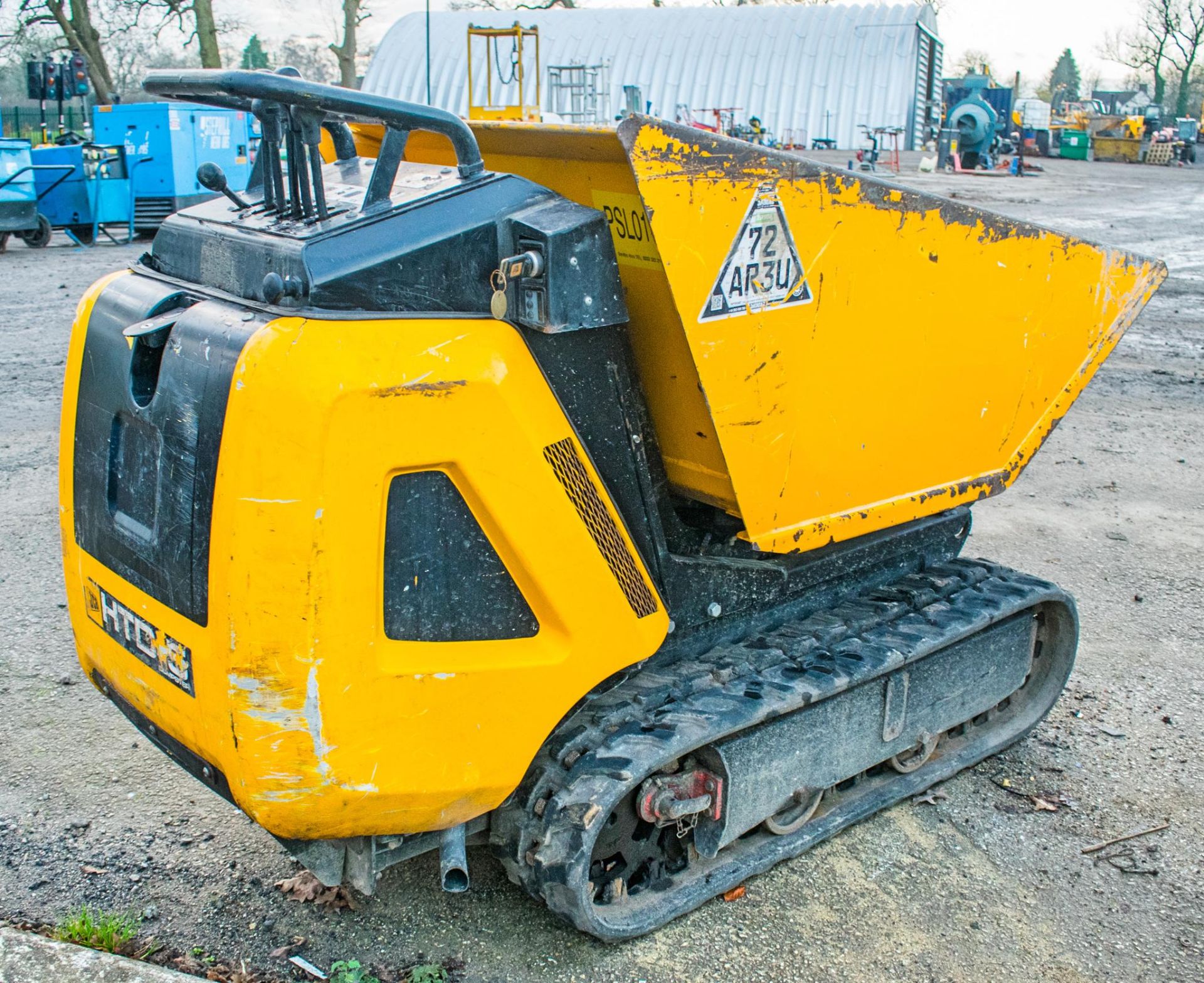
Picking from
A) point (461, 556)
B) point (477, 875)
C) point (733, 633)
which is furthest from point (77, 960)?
point (733, 633)

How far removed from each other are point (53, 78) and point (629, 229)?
68.5ft

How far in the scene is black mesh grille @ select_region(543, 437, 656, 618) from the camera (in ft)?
8.17

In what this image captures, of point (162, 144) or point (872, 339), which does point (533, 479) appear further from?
point (162, 144)

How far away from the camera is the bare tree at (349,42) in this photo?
35.7m

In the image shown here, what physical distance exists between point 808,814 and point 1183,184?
31.5 metres

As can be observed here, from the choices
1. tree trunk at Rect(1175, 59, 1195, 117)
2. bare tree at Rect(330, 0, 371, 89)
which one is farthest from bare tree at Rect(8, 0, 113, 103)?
tree trunk at Rect(1175, 59, 1195, 117)

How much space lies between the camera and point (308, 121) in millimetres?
2385

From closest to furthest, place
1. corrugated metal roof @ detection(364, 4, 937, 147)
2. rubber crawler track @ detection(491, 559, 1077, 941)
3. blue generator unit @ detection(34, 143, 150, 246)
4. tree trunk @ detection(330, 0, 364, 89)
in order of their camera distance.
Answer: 1. rubber crawler track @ detection(491, 559, 1077, 941)
2. blue generator unit @ detection(34, 143, 150, 246)
3. corrugated metal roof @ detection(364, 4, 937, 147)
4. tree trunk @ detection(330, 0, 364, 89)

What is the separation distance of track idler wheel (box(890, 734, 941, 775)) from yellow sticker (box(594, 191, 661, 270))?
171cm

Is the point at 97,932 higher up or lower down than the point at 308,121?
lower down

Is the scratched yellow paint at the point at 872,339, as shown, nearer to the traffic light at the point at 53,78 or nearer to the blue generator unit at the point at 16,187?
the blue generator unit at the point at 16,187

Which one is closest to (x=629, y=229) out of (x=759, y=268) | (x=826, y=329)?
(x=759, y=268)

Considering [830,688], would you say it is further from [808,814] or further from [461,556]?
[461,556]

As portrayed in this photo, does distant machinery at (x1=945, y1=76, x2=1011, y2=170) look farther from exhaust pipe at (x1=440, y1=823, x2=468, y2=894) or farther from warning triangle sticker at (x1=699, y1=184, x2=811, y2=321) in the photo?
exhaust pipe at (x1=440, y1=823, x2=468, y2=894)
